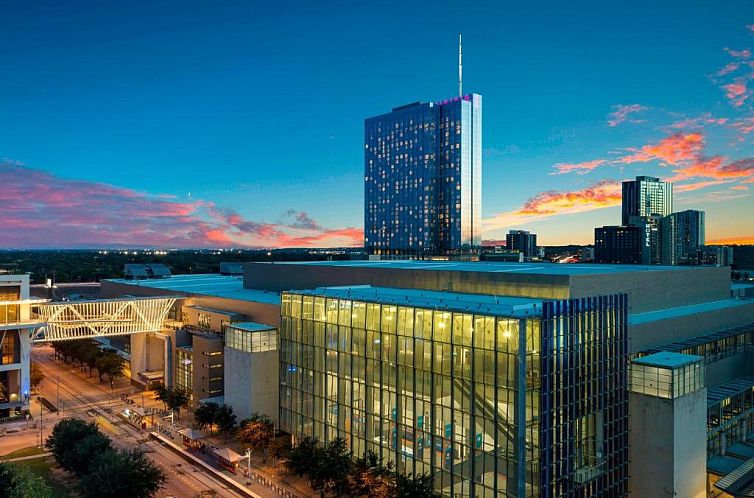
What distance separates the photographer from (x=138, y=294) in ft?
311

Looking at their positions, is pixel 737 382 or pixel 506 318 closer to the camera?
pixel 506 318

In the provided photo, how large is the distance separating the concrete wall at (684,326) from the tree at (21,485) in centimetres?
4582

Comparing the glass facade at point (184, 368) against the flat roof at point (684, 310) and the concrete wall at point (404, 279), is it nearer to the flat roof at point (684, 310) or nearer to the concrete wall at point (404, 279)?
the concrete wall at point (404, 279)

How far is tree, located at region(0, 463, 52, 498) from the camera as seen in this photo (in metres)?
34.8

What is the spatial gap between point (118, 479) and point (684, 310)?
189 ft

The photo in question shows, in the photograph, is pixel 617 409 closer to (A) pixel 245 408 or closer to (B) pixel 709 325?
(B) pixel 709 325

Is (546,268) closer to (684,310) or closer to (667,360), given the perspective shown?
(684,310)

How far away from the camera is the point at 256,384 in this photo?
5953cm

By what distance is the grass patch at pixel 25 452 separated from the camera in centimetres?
5488

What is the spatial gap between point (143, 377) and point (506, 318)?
62.3 meters

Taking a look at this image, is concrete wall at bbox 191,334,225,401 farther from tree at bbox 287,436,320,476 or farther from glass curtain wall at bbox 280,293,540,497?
tree at bbox 287,436,320,476

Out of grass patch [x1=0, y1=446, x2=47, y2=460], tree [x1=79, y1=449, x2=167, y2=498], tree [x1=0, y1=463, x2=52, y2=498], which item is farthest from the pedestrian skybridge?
tree [x1=0, y1=463, x2=52, y2=498]

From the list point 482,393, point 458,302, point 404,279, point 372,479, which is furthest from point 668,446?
point 404,279

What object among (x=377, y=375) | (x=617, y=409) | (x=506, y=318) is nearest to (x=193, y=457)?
(x=377, y=375)
